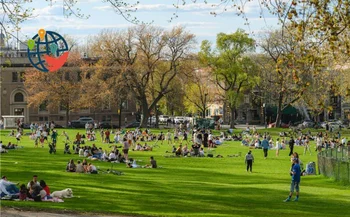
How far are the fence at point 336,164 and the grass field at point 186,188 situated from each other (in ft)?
1.96

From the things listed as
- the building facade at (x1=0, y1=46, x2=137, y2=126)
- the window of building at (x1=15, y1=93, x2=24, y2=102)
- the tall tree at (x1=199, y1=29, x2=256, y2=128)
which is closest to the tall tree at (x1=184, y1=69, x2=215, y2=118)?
the tall tree at (x1=199, y1=29, x2=256, y2=128)

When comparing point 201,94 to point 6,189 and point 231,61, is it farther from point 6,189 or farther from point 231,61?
point 6,189

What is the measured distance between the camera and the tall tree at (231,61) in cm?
9588

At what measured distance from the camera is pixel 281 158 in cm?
4969

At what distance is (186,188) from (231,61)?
223ft

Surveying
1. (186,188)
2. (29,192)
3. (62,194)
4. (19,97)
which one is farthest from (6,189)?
(19,97)

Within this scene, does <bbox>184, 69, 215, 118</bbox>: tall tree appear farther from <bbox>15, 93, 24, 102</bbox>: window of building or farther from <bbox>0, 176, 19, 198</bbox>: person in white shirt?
<bbox>0, 176, 19, 198</bbox>: person in white shirt

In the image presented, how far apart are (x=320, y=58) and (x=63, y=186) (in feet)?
50.3

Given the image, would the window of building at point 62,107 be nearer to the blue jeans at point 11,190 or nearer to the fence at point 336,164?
the fence at point 336,164

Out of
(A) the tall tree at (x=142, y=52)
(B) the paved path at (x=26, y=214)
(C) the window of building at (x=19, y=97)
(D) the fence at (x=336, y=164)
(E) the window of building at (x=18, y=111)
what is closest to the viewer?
(B) the paved path at (x=26, y=214)

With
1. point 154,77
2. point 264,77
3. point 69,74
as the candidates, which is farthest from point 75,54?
point 264,77

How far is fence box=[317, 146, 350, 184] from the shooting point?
109ft

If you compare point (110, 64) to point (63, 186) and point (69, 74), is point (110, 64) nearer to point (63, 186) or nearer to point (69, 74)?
point (69, 74)

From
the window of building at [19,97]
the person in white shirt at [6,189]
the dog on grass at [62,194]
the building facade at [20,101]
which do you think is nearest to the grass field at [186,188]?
the dog on grass at [62,194]
